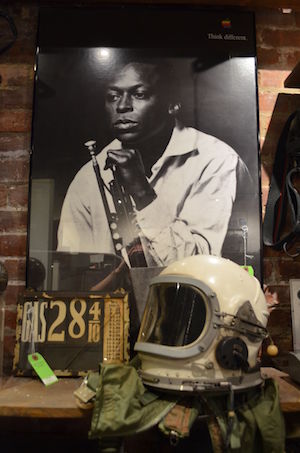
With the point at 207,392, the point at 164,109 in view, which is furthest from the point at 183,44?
the point at 207,392

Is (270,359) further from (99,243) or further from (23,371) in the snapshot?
(23,371)

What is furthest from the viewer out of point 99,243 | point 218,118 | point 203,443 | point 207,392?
point 218,118

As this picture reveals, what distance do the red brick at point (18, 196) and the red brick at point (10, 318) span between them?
436mm

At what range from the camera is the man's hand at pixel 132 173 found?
1688mm

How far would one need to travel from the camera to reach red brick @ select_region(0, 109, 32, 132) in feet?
5.78

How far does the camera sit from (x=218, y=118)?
5.76 feet

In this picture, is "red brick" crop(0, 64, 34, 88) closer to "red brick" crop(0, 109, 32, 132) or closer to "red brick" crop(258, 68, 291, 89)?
"red brick" crop(0, 109, 32, 132)

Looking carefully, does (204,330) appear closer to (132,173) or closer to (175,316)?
(175,316)

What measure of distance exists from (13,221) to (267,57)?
1338mm

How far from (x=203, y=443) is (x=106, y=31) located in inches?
66.6

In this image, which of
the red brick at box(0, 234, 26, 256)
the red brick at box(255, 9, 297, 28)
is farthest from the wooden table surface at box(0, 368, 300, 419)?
the red brick at box(255, 9, 297, 28)

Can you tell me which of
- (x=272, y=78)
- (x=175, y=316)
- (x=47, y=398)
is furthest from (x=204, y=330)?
(x=272, y=78)

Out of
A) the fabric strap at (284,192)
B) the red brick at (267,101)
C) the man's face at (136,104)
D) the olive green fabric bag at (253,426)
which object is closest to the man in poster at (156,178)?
the man's face at (136,104)

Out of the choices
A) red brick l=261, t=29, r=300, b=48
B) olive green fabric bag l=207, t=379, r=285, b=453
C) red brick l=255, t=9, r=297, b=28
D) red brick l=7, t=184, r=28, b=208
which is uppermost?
red brick l=255, t=9, r=297, b=28
